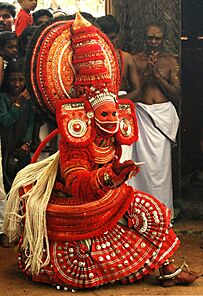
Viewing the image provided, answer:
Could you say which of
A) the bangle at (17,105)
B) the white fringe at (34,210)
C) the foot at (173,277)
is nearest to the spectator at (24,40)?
the bangle at (17,105)

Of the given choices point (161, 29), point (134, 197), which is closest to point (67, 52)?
point (134, 197)

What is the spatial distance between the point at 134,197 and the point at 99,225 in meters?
0.36

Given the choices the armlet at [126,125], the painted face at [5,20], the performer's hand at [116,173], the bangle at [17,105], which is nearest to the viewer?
the performer's hand at [116,173]

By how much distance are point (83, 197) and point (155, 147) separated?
2.73m

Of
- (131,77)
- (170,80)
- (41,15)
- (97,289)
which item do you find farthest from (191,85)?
(97,289)

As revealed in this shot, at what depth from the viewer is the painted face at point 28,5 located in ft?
21.3

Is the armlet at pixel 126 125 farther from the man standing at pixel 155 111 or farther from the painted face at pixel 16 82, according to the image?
the man standing at pixel 155 111

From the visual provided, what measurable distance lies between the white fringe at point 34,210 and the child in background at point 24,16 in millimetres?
2192

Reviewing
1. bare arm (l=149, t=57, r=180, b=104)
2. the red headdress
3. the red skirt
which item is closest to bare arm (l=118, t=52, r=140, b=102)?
bare arm (l=149, t=57, r=180, b=104)

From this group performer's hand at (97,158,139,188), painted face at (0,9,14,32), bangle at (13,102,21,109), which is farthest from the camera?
painted face at (0,9,14,32)

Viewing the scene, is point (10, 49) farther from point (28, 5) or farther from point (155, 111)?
point (155, 111)

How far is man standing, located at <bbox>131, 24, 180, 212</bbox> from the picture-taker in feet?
22.1

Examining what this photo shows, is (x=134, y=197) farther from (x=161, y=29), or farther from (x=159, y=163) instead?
(x=161, y=29)

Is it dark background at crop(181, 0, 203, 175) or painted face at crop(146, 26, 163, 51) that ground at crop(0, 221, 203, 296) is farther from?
dark background at crop(181, 0, 203, 175)
